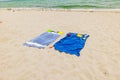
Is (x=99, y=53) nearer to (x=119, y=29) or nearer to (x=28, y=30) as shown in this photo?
(x=119, y=29)

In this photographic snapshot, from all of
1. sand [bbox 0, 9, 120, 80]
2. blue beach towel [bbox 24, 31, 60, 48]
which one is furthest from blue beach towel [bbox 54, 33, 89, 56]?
blue beach towel [bbox 24, 31, 60, 48]

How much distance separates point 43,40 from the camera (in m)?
6.03

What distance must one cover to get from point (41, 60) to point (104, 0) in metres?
15.1

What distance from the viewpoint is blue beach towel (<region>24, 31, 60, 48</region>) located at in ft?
18.6

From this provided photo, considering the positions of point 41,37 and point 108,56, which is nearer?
point 108,56

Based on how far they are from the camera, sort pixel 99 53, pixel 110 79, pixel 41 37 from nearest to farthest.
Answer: pixel 110 79 < pixel 99 53 < pixel 41 37

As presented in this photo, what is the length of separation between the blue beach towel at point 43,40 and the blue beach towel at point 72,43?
35cm

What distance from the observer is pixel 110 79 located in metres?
3.91

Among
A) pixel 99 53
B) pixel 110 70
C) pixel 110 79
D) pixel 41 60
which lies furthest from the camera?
pixel 99 53

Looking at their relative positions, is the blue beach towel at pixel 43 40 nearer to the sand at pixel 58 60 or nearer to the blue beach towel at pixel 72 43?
the sand at pixel 58 60

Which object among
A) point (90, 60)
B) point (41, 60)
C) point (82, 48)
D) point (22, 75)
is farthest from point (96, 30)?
point (22, 75)

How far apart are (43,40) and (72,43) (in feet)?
3.31

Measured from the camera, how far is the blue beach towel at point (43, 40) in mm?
5668

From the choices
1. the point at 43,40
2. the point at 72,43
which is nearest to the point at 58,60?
the point at 72,43
